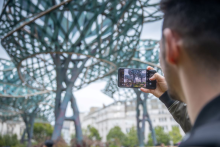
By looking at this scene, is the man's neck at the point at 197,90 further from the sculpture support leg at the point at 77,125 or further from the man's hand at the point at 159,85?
the sculpture support leg at the point at 77,125

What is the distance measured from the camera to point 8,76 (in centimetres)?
3216

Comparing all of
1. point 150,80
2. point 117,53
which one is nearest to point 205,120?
point 150,80

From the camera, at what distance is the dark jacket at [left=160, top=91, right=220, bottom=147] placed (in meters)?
0.58

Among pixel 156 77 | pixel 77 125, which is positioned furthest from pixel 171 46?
pixel 77 125

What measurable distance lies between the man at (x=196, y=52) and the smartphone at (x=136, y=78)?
871mm

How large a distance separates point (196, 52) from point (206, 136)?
329 millimetres

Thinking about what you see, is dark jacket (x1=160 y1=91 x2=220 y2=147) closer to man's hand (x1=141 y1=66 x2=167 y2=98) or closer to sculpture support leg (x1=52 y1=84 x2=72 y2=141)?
man's hand (x1=141 y1=66 x2=167 y2=98)

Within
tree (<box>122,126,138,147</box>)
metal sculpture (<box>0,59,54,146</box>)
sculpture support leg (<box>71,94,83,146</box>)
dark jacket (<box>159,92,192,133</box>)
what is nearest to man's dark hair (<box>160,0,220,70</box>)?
dark jacket (<box>159,92,192,133</box>)

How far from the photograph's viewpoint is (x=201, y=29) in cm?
79

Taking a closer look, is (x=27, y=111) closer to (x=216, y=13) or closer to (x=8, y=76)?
(x=8, y=76)

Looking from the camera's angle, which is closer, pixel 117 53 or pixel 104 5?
pixel 104 5

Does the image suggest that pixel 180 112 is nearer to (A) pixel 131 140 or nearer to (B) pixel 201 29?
(B) pixel 201 29

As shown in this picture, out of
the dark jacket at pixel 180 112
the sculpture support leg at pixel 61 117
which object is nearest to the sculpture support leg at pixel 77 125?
the sculpture support leg at pixel 61 117

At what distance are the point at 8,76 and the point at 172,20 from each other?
115ft
